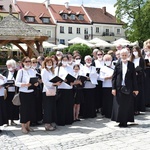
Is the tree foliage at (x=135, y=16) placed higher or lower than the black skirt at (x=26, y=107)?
higher

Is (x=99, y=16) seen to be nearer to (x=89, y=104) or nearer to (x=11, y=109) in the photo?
(x=89, y=104)

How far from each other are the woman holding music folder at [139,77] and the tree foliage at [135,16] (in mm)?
32995

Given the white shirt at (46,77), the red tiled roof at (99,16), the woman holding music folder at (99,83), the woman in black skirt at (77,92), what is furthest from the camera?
the red tiled roof at (99,16)

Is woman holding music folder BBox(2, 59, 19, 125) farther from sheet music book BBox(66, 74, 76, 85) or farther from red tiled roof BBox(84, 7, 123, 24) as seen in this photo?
red tiled roof BBox(84, 7, 123, 24)

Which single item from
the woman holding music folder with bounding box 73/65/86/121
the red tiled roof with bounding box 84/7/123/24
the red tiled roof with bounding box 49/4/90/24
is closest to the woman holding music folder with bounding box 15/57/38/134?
the woman holding music folder with bounding box 73/65/86/121

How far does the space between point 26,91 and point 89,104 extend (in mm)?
2309

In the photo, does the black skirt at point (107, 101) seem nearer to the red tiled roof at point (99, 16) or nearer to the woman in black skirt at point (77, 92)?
the woman in black skirt at point (77, 92)

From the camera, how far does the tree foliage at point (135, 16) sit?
41950mm

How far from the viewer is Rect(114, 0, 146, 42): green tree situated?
42228 mm

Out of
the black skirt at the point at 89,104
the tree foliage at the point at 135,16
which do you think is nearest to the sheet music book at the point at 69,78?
the black skirt at the point at 89,104

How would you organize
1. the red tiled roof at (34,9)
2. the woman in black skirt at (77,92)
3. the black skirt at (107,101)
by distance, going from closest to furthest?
1. the woman in black skirt at (77,92)
2. the black skirt at (107,101)
3. the red tiled roof at (34,9)

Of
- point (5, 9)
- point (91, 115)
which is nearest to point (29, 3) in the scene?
point (5, 9)

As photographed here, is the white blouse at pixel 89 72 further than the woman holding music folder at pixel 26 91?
Yes

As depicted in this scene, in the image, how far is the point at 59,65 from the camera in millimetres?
8445
